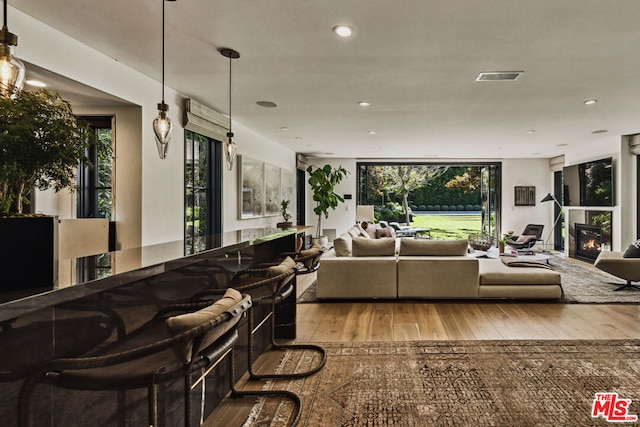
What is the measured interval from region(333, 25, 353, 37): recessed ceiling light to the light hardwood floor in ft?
8.07

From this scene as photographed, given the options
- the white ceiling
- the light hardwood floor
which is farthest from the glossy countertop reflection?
the white ceiling

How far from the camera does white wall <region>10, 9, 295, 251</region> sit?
2.71 meters

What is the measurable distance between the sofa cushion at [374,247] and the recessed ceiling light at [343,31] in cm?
265

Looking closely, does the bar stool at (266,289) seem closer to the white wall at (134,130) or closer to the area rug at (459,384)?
the area rug at (459,384)

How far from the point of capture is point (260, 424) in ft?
6.84

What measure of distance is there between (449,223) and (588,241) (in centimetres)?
584

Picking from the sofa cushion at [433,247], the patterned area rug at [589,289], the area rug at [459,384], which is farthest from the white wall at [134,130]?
the sofa cushion at [433,247]

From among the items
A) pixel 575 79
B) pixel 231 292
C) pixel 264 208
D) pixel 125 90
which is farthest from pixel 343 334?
pixel 264 208

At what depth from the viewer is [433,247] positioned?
480cm

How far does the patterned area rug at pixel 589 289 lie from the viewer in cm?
461

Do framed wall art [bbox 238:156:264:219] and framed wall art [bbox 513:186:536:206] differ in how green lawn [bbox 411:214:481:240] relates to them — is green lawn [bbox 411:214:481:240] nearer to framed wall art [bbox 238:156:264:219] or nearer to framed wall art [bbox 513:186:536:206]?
framed wall art [bbox 513:186:536:206]

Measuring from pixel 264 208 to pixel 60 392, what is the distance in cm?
577

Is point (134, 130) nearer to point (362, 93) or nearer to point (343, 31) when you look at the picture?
point (343, 31)

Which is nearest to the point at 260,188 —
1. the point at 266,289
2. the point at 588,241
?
the point at 266,289
